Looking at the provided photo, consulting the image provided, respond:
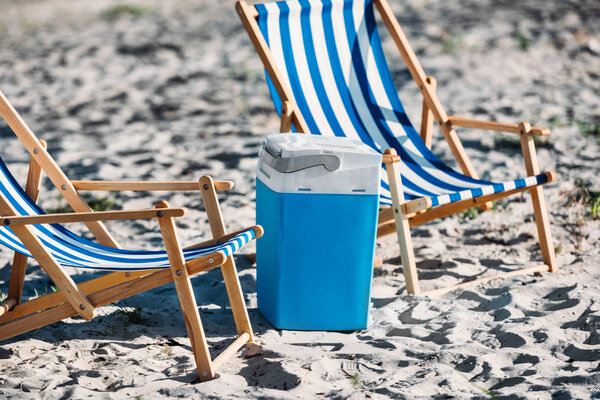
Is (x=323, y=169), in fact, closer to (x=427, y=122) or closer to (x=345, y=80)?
(x=345, y=80)

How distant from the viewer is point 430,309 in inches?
115

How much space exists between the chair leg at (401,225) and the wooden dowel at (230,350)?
71 cm

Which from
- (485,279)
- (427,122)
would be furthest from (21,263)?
(427,122)

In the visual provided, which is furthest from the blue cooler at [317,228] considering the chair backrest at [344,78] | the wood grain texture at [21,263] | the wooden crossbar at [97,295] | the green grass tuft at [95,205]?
the green grass tuft at [95,205]

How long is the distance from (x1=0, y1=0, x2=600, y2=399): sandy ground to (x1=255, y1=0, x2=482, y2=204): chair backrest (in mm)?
466

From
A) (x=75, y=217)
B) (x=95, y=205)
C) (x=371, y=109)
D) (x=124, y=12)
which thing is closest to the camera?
(x=75, y=217)

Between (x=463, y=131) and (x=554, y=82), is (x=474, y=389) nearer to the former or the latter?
A: (x=463, y=131)

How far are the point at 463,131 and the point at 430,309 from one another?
8.68 ft

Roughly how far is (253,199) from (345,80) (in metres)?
0.97

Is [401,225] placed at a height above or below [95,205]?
below

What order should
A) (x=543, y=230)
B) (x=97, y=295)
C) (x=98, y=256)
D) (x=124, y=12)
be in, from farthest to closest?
(x=124, y=12) → (x=543, y=230) → (x=98, y=256) → (x=97, y=295)

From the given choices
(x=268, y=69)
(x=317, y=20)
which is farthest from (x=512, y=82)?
(x=268, y=69)

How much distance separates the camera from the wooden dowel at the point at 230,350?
7.98ft

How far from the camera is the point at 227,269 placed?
262cm
